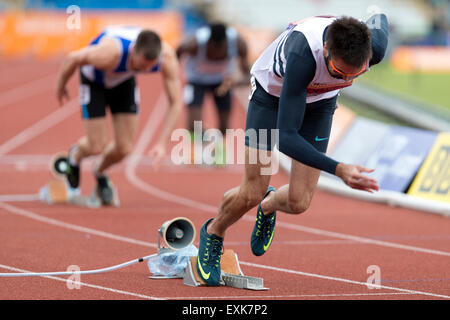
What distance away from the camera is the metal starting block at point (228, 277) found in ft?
18.8

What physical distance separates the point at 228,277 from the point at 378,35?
1.90 m

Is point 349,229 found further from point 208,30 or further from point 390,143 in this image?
point 208,30

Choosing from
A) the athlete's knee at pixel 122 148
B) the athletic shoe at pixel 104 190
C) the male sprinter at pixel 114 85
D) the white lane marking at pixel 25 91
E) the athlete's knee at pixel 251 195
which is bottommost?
the athletic shoe at pixel 104 190

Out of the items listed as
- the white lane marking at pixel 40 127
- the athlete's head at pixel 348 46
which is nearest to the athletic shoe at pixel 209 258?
the athlete's head at pixel 348 46

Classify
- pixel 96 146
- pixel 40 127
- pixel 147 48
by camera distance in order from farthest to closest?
pixel 40 127 → pixel 96 146 → pixel 147 48

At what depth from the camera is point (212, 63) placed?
12.8m

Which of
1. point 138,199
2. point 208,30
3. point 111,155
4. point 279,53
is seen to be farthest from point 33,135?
point 279,53

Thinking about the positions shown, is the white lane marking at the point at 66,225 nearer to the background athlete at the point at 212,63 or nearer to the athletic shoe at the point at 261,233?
the athletic shoe at the point at 261,233

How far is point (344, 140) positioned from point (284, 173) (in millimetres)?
1713

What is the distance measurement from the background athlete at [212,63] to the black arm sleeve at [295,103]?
734 cm

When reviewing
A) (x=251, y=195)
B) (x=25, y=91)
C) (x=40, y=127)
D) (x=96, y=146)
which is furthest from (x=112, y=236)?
(x=25, y=91)

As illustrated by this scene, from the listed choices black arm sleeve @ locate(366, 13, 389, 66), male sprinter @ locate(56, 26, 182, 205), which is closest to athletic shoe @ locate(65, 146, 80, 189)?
male sprinter @ locate(56, 26, 182, 205)

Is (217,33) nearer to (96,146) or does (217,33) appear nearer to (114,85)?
(114,85)

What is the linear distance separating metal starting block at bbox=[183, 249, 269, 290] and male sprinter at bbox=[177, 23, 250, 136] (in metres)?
6.50
